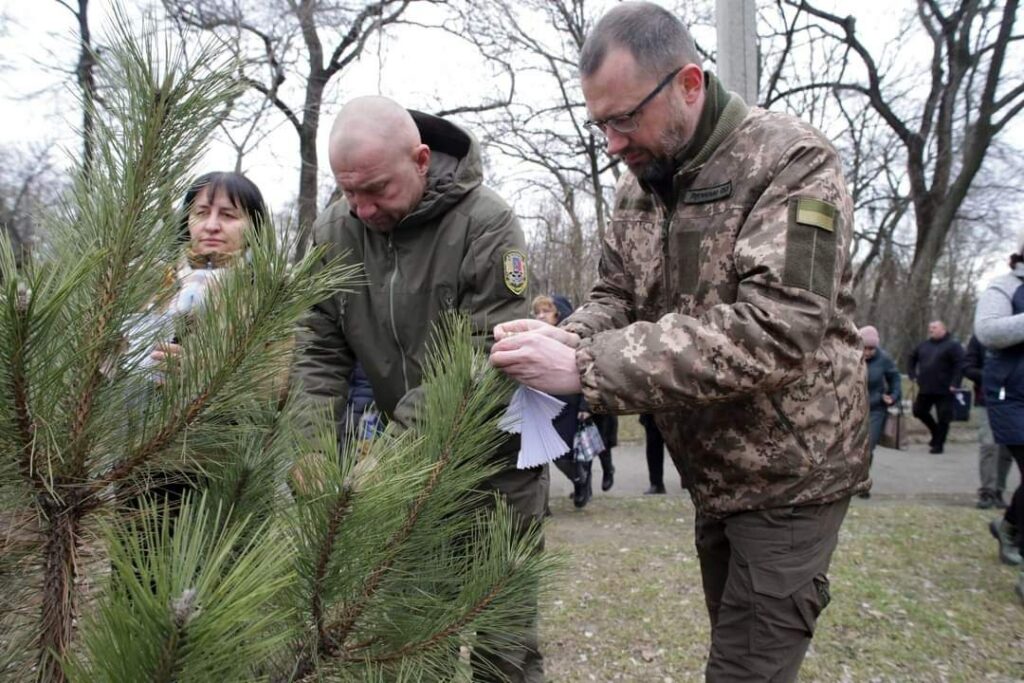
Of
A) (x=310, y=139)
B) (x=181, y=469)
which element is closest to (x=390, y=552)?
(x=181, y=469)

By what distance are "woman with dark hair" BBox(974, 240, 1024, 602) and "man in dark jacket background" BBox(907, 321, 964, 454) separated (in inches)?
235

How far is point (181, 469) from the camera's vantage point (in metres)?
1.03

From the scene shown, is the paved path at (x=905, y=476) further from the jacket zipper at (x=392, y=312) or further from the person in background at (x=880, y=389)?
the jacket zipper at (x=392, y=312)

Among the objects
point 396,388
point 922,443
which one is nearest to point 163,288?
point 396,388

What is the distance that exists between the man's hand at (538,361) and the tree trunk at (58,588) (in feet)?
2.29

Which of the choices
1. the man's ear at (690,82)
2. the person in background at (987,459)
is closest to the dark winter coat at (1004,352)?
the person in background at (987,459)

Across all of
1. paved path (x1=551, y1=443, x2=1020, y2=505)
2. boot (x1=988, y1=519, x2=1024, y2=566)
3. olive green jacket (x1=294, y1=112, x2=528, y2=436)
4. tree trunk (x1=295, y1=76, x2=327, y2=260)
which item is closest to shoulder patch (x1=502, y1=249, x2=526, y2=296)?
olive green jacket (x1=294, y1=112, x2=528, y2=436)

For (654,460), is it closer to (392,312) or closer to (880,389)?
(880,389)

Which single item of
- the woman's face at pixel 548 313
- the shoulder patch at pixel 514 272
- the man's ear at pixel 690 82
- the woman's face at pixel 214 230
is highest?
the man's ear at pixel 690 82

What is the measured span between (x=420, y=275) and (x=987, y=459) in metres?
6.24

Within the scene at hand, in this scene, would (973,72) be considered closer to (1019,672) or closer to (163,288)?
(1019,672)

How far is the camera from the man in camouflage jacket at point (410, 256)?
2129mm

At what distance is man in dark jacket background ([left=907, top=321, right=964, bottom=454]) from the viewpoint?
32.2 feet

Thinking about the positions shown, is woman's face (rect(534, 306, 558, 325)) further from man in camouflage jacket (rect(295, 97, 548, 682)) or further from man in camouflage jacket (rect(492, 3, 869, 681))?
man in camouflage jacket (rect(492, 3, 869, 681))
